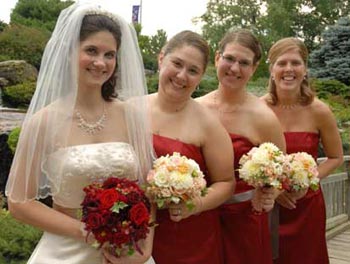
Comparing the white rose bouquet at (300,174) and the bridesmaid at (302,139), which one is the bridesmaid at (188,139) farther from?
the bridesmaid at (302,139)

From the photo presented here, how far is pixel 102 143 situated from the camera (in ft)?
8.32

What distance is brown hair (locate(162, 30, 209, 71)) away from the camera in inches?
115

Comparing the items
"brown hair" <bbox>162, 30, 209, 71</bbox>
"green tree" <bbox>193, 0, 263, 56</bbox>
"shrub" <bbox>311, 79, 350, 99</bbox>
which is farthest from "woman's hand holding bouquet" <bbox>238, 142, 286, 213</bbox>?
"green tree" <bbox>193, 0, 263, 56</bbox>

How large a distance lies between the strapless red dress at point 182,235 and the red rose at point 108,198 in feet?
2.40

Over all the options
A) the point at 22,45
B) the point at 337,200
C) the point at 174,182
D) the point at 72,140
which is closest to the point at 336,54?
the point at 22,45

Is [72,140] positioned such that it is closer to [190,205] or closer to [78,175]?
[78,175]

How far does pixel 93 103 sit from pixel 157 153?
518 millimetres

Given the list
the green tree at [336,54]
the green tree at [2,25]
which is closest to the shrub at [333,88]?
the green tree at [336,54]

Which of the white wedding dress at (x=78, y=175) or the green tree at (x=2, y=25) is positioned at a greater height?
the green tree at (x=2, y=25)

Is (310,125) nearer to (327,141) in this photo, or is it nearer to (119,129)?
(327,141)

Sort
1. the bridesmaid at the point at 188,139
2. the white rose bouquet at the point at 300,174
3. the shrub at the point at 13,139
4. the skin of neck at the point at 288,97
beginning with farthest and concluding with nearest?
the shrub at the point at 13,139 → the skin of neck at the point at 288,97 → the white rose bouquet at the point at 300,174 → the bridesmaid at the point at 188,139

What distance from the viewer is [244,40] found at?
3303 millimetres

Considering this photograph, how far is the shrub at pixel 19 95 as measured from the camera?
44.0ft

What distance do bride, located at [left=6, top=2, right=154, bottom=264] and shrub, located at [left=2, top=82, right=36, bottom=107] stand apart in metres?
11.3
